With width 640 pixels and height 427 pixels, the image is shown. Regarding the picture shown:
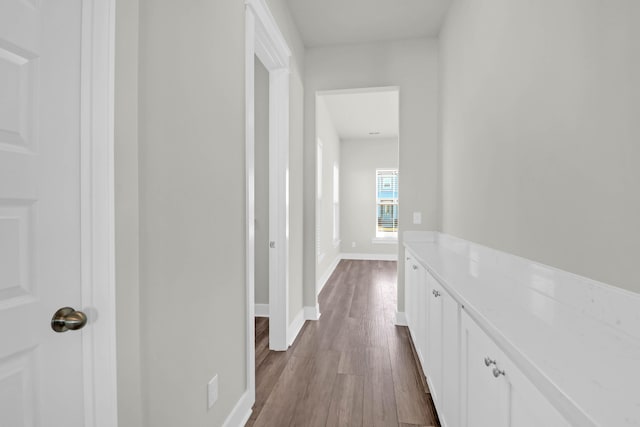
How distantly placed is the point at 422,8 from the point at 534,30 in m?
1.66

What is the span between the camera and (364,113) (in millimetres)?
5406

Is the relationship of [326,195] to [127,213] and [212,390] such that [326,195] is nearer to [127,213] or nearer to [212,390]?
[212,390]

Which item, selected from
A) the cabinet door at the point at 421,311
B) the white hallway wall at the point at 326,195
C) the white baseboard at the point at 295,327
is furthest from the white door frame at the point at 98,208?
the white hallway wall at the point at 326,195

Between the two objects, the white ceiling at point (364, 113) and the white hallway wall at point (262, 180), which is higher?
the white ceiling at point (364, 113)

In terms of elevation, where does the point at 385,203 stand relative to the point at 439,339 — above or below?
above

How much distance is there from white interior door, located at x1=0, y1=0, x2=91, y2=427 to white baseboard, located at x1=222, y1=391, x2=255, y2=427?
93 centimetres

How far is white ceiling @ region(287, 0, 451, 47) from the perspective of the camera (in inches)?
105

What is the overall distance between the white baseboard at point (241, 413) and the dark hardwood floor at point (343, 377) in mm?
49

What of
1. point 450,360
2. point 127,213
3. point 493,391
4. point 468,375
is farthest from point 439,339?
point 127,213

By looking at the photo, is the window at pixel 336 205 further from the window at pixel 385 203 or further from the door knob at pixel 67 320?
the door knob at pixel 67 320

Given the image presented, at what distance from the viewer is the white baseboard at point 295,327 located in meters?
2.71

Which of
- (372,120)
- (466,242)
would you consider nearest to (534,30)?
(466,242)

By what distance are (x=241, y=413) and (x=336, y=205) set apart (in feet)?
17.7

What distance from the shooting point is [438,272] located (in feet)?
5.32
